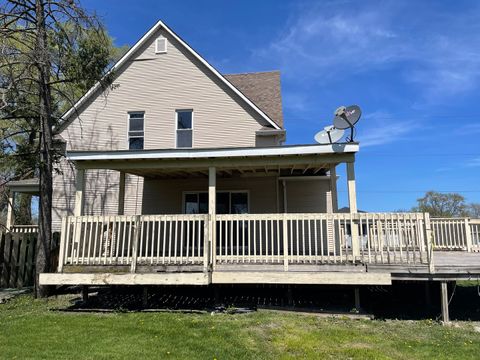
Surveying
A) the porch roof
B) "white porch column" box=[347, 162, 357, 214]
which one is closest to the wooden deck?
"white porch column" box=[347, 162, 357, 214]

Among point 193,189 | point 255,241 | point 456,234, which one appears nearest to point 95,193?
point 193,189

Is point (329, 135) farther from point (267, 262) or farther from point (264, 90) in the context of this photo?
point (264, 90)

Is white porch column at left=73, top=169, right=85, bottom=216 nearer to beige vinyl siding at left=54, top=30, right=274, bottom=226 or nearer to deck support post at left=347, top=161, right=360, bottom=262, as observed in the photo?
beige vinyl siding at left=54, top=30, right=274, bottom=226

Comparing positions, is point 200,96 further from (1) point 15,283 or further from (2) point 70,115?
(1) point 15,283

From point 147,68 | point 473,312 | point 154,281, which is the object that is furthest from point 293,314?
point 147,68

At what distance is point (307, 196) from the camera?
14.0 m

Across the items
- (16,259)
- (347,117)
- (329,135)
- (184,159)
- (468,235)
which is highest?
(347,117)

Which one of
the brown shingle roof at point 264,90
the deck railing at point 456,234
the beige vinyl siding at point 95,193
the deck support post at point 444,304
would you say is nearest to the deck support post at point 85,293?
the beige vinyl siding at point 95,193

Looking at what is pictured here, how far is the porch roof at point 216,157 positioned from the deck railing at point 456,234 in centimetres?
774

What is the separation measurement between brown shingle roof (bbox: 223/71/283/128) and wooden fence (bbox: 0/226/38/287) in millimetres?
9618

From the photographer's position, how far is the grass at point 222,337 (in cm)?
561

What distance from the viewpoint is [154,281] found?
8.31 metres

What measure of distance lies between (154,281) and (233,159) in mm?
3509

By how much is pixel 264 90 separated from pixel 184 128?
15.7 feet
